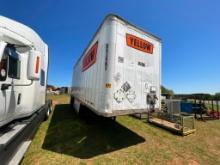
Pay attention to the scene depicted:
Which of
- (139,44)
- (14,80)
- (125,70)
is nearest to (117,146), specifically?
(125,70)

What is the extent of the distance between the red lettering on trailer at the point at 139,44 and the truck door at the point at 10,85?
11.2ft

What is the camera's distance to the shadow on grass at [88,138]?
5.14 m

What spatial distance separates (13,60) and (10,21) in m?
1.18

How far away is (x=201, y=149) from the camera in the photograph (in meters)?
5.69

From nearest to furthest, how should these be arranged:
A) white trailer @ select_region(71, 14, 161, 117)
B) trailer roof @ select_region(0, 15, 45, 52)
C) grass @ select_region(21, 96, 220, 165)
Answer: trailer roof @ select_region(0, 15, 45, 52), grass @ select_region(21, 96, 220, 165), white trailer @ select_region(71, 14, 161, 117)

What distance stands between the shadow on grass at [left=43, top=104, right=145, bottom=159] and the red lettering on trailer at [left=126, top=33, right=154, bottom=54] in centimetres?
355

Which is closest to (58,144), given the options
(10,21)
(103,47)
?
(103,47)

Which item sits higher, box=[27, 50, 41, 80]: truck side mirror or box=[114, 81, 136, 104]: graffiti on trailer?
box=[27, 50, 41, 80]: truck side mirror

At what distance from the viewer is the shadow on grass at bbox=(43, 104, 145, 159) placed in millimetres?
5138

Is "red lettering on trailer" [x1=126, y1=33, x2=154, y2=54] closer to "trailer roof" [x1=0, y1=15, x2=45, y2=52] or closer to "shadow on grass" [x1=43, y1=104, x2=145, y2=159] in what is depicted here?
"trailer roof" [x1=0, y1=15, x2=45, y2=52]

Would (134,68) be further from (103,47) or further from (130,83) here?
(103,47)

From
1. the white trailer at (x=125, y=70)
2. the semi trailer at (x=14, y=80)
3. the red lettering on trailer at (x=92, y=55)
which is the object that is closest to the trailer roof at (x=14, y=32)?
the semi trailer at (x=14, y=80)

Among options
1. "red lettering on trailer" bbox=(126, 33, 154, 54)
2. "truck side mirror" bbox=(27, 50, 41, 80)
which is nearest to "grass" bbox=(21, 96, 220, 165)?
"truck side mirror" bbox=(27, 50, 41, 80)

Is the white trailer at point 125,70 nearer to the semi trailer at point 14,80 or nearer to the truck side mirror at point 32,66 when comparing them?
the semi trailer at point 14,80
